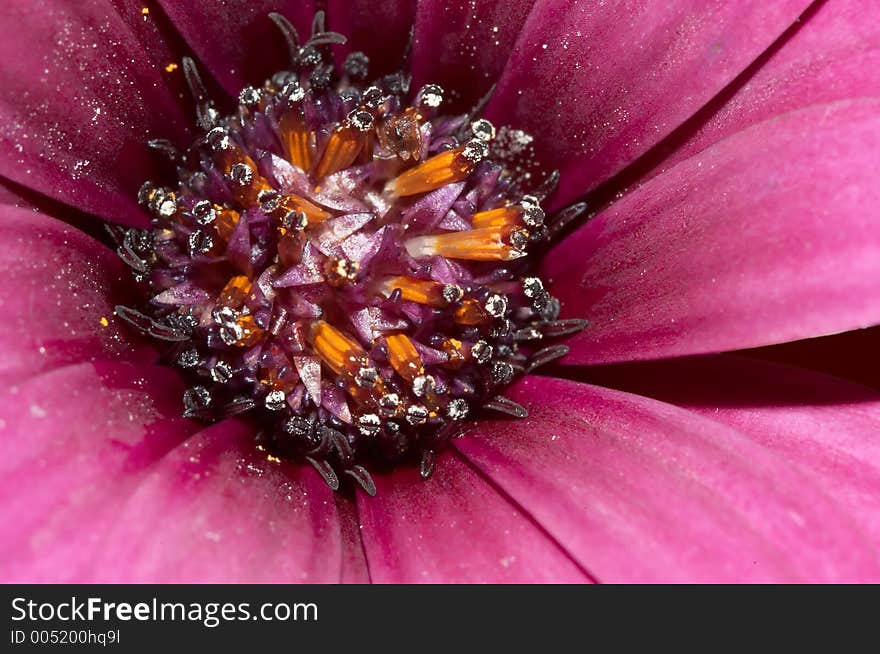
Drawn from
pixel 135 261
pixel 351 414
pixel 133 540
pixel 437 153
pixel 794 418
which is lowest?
pixel 133 540

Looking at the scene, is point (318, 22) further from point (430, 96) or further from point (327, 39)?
point (430, 96)

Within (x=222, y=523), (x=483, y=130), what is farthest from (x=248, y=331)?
(x=483, y=130)

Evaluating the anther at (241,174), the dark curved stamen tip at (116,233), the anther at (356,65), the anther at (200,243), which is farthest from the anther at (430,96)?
the dark curved stamen tip at (116,233)

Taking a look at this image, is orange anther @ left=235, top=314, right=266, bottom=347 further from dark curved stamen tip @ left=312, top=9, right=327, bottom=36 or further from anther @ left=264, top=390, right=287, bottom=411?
dark curved stamen tip @ left=312, top=9, right=327, bottom=36

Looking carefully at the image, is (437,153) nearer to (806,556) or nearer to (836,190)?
(836,190)

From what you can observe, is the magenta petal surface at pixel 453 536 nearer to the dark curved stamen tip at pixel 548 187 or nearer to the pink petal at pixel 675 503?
the pink petal at pixel 675 503

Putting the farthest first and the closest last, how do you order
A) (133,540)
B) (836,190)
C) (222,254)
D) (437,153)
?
(437,153) → (222,254) → (836,190) → (133,540)

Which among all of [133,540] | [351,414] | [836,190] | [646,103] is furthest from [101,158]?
[836,190]
